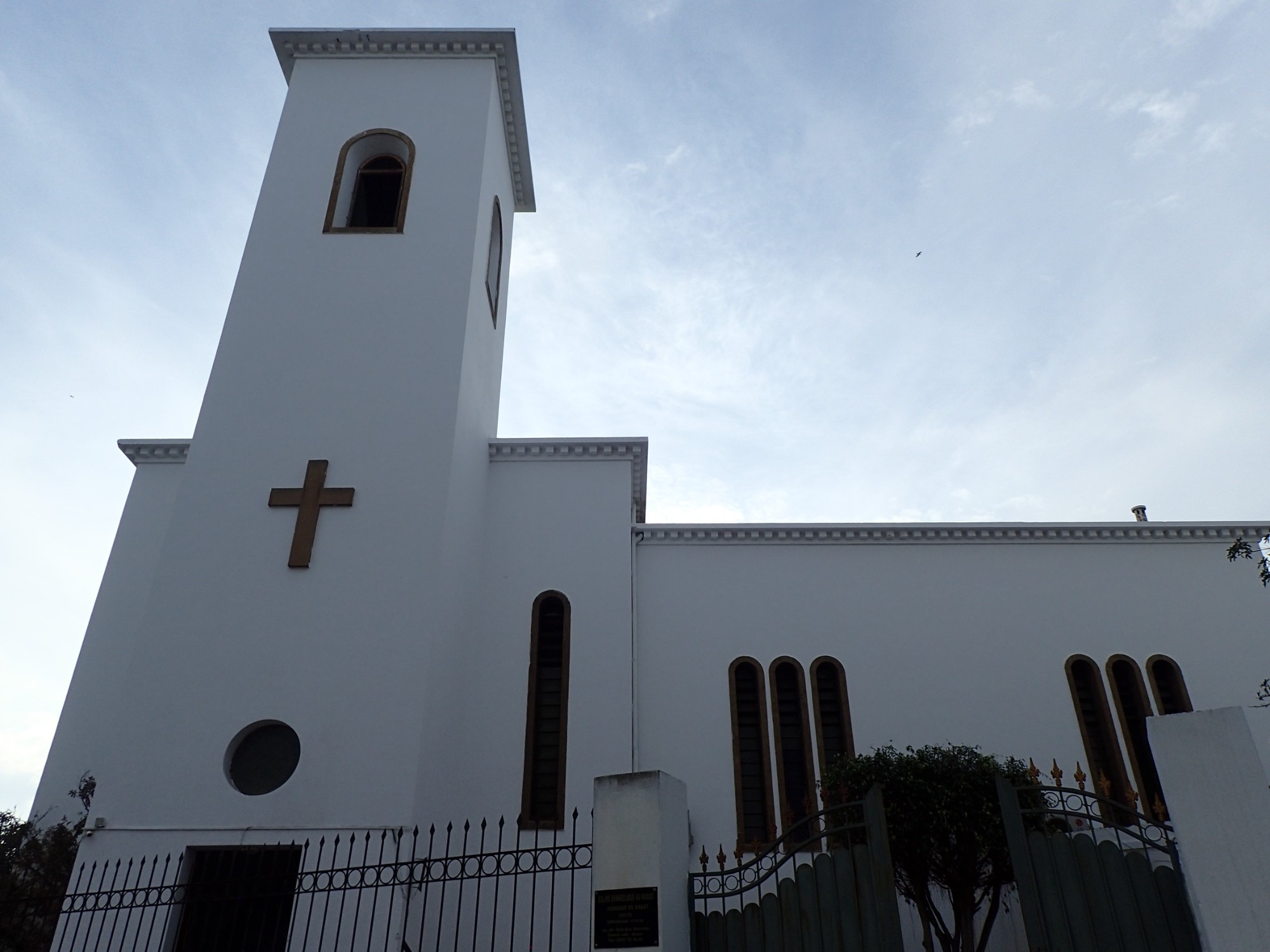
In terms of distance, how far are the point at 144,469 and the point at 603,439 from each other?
6659mm

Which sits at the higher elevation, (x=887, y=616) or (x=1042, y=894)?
(x=887, y=616)

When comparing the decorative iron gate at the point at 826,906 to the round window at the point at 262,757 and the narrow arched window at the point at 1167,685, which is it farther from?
the narrow arched window at the point at 1167,685

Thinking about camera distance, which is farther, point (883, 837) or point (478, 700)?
point (478, 700)

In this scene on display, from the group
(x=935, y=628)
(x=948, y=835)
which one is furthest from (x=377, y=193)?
(x=948, y=835)

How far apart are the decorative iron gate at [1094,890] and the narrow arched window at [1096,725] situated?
6.91m

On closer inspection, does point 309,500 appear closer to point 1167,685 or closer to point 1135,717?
point 1135,717

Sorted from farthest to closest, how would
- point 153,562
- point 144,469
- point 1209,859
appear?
point 144,469 → point 153,562 → point 1209,859

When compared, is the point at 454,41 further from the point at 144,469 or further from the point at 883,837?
the point at 883,837

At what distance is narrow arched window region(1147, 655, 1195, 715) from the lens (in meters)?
12.2

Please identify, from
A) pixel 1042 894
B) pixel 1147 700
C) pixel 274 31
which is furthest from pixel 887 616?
pixel 274 31

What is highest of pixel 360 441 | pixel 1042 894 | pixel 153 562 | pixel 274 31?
pixel 274 31

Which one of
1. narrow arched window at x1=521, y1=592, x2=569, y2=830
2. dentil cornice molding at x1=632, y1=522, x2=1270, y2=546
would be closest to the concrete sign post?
narrow arched window at x1=521, y1=592, x2=569, y2=830

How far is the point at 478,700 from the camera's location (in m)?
11.0

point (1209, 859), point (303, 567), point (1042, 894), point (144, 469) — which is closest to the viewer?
point (1209, 859)
